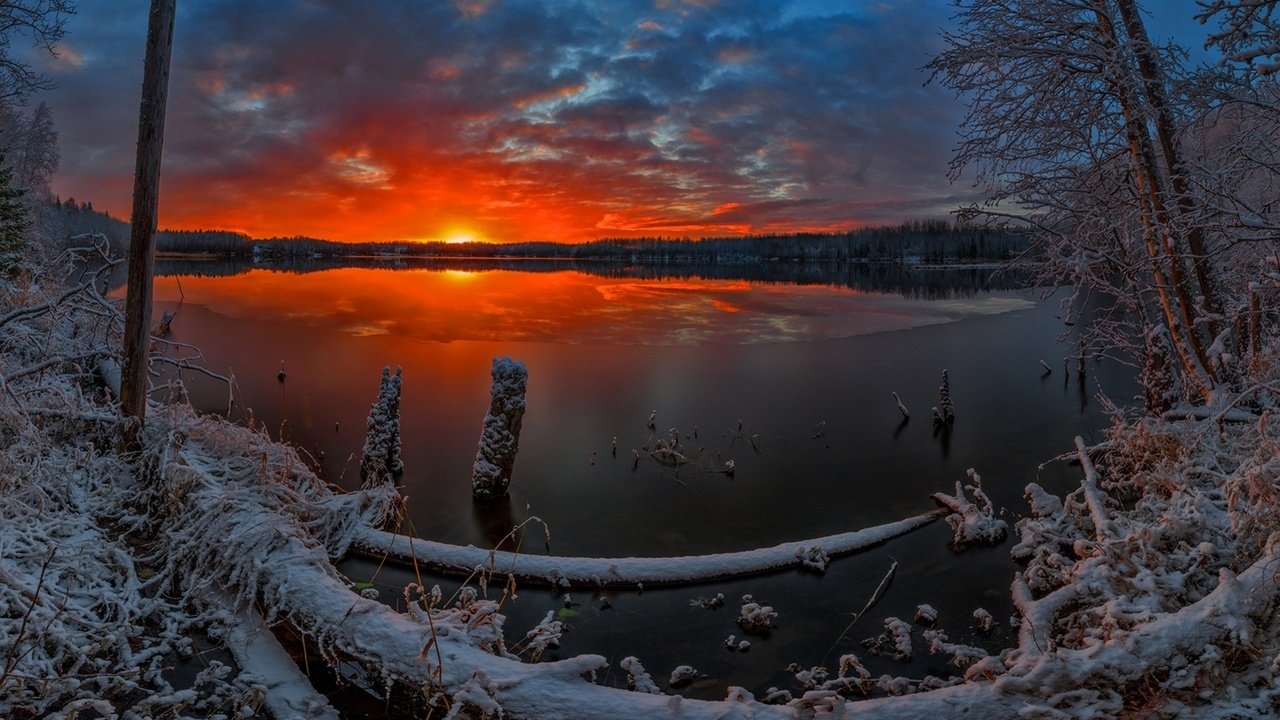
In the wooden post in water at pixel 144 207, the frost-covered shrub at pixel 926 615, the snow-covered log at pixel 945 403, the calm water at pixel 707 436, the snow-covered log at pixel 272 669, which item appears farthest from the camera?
the snow-covered log at pixel 945 403

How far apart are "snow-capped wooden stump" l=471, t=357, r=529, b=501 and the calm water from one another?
50 centimetres

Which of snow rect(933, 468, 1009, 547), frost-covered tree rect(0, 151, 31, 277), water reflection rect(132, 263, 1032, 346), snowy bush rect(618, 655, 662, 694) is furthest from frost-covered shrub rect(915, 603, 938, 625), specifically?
frost-covered tree rect(0, 151, 31, 277)

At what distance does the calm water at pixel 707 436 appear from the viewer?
8.49 m

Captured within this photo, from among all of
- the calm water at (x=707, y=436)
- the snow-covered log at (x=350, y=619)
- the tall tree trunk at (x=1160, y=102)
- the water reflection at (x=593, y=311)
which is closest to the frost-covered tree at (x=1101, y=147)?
the tall tree trunk at (x=1160, y=102)

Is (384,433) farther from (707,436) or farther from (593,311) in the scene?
(593,311)

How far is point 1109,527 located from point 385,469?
1192 centimetres

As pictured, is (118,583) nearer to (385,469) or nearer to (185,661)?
(185,661)

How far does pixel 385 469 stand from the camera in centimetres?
1307

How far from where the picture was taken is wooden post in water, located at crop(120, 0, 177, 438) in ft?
29.1

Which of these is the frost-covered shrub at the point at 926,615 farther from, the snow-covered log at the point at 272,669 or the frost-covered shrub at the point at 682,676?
the snow-covered log at the point at 272,669

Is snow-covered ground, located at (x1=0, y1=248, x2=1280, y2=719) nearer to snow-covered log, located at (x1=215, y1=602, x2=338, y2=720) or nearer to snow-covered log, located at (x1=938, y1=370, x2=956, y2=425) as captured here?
snow-covered log, located at (x1=215, y1=602, x2=338, y2=720)

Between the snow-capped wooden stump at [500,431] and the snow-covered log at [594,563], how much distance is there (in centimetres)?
254

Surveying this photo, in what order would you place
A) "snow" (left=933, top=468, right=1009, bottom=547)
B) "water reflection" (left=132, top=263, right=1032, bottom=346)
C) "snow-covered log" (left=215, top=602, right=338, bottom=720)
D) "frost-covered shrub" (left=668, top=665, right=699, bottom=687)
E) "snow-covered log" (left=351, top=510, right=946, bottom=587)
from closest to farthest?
1. "snow-covered log" (left=215, top=602, right=338, bottom=720)
2. "frost-covered shrub" (left=668, top=665, right=699, bottom=687)
3. "snow-covered log" (left=351, top=510, right=946, bottom=587)
4. "snow" (left=933, top=468, right=1009, bottom=547)
5. "water reflection" (left=132, top=263, right=1032, bottom=346)

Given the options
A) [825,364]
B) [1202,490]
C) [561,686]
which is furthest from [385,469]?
[825,364]
